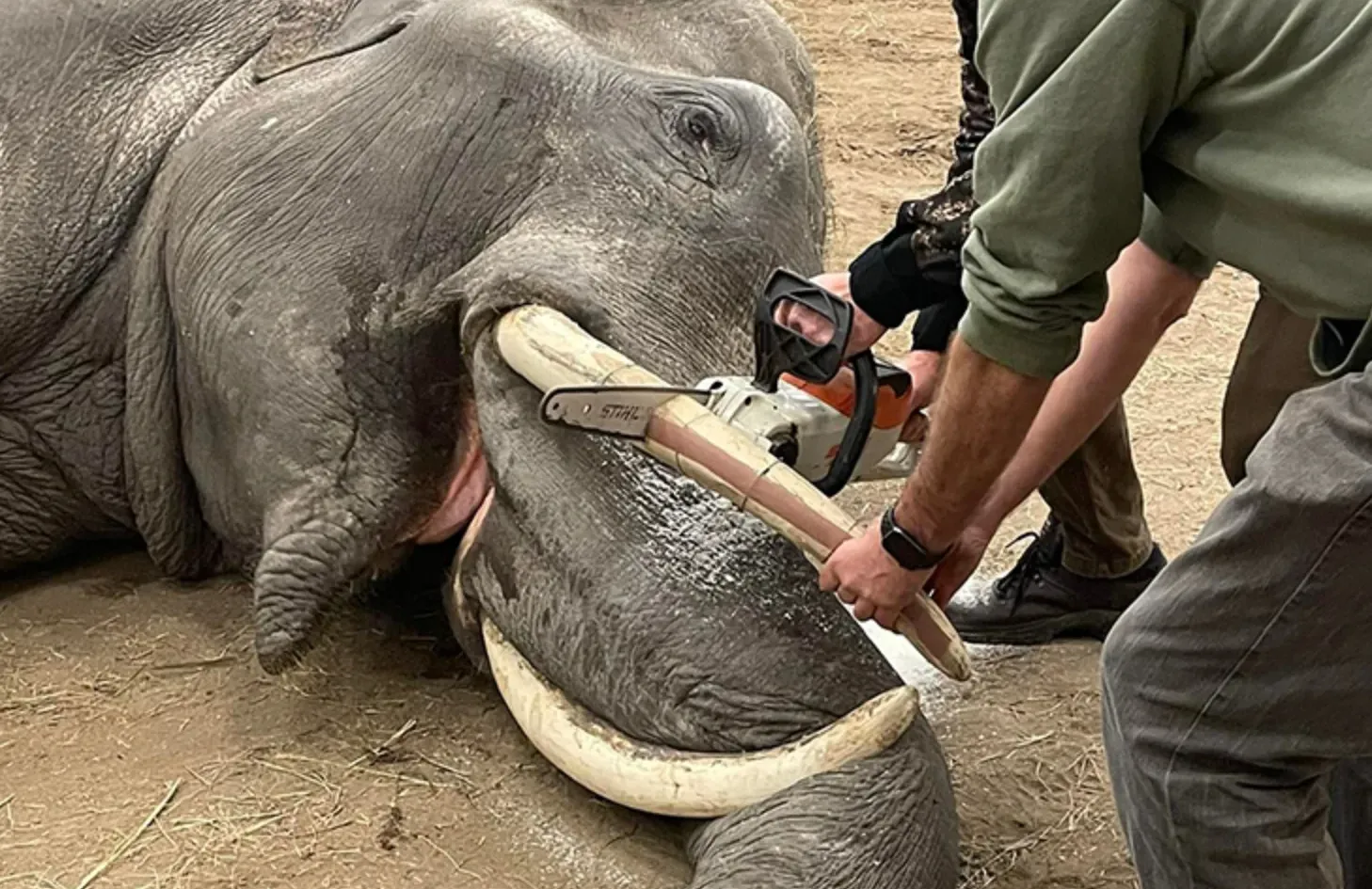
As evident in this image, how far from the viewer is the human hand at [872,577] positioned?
201cm

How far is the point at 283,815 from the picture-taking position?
7.97 feet

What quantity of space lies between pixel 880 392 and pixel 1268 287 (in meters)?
0.62

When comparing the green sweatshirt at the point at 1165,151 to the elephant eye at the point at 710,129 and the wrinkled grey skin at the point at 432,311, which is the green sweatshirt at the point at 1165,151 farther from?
the elephant eye at the point at 710,129

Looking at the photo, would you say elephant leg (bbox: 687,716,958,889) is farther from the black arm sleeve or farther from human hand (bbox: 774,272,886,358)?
the black arm sleeve

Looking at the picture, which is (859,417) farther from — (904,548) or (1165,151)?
(1165,151)

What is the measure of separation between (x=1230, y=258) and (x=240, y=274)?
1486mm

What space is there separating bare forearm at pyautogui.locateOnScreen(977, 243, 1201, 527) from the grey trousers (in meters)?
0.53

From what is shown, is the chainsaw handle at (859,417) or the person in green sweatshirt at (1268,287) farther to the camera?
the chainsaw handle at (859,417)

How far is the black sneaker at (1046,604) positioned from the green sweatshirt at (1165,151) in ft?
4.57

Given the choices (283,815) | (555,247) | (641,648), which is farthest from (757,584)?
(283,815)

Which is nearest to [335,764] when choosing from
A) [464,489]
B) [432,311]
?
[464,489]

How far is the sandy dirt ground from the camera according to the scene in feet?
7.65

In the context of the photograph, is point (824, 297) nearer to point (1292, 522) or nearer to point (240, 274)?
point (1292, 522)

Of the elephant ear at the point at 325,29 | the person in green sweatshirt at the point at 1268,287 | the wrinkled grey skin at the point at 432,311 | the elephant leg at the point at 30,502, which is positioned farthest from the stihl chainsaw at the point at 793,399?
the elephant leg at the point at 30,502
